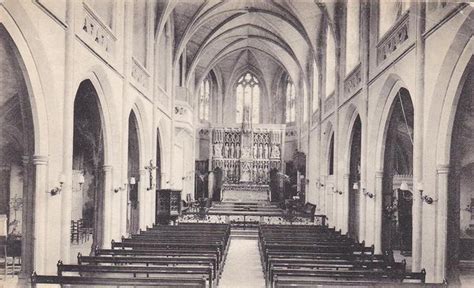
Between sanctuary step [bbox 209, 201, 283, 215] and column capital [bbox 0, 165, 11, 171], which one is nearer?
column capital [bbox 0, 165, 11, 171]

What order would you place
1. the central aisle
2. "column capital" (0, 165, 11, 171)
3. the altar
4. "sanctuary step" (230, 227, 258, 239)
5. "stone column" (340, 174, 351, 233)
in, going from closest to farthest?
the central aisle → "column capital" (0, 165, 11, 171) → "stone column" (340, 174, 351, 233) → "sanctuary step" (230, 227, 258, 239) → the altar

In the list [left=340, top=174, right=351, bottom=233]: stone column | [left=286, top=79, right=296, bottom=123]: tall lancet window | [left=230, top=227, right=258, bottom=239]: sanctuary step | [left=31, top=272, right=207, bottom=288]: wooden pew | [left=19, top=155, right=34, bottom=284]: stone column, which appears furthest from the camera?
[left=286, top=79, right=296, bottom=123]: tall lancet window

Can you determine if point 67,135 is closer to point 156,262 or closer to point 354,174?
point 156,262

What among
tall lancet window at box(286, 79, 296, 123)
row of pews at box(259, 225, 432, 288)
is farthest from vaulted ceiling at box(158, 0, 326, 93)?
row of pews at box(259, 225, 432, 288)

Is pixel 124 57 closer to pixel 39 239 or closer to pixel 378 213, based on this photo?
pixel 39 239

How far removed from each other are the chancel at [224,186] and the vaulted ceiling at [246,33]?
0.45 feet

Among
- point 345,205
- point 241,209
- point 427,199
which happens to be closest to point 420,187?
point 427,199

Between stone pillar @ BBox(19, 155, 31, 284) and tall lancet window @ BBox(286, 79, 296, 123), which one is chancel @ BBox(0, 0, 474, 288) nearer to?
stone pillar @ BBox(19, 155, 31, 284)

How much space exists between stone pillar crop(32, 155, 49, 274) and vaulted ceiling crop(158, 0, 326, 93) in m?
13.5

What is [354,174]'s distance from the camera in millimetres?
21547

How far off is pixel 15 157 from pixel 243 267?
12.3m

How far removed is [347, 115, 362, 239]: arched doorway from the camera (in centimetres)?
2077

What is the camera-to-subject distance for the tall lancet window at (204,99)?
4150cm

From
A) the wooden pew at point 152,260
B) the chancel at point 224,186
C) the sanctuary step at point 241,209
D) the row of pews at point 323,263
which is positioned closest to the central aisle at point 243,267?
the chancel at point 224,186
